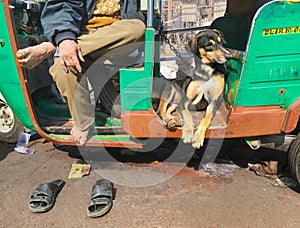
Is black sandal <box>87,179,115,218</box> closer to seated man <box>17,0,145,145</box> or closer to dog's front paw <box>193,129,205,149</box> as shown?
seated man <box>17,0,145,145</box>

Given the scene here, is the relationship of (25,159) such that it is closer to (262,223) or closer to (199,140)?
(199,140)

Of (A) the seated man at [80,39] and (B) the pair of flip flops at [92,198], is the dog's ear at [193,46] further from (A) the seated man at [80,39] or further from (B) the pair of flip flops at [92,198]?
(B) the pair of flip flops at [92,198]

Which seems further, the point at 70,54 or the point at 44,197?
the point at 44,197

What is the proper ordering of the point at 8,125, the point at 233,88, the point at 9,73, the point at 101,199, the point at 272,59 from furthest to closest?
the point at 8,125
the point at 9,73
the point at 233,88
the point at 101,199
the point at 272,59

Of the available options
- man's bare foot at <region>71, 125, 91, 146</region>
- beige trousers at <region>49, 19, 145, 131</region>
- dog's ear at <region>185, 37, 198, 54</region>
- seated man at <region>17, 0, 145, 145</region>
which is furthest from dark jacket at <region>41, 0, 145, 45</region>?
dog's ear at <region>185, 37, 198, 54</region>

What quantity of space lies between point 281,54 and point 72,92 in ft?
5.10

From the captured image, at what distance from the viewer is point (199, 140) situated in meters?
2.32

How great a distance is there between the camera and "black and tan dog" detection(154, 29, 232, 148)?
235 cm

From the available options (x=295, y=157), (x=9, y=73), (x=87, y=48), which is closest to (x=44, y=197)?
(x=9, y=73)

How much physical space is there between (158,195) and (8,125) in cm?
183

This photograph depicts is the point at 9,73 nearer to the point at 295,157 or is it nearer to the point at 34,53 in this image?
the point at 34,53

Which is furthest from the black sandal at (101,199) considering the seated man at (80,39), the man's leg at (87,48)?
the man's leg at (87,48)

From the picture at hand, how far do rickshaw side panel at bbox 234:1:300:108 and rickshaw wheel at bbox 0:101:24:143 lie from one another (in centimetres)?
222

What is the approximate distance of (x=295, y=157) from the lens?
225cm
